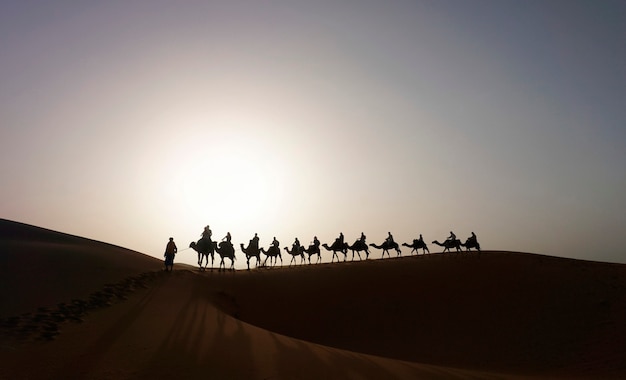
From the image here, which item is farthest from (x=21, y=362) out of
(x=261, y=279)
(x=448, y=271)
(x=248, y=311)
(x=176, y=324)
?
(x=448, y=271)

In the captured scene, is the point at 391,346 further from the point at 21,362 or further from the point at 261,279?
the point at 21,362

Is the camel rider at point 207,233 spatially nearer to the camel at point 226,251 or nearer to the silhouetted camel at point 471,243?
the camel at point 226,251

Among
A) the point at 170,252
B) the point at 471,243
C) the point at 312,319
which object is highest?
the point at 471,243

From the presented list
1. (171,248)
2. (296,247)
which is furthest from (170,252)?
(296,247)

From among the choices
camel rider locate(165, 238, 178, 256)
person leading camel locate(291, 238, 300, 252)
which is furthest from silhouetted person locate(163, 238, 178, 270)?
person leading camel locate(291, 238, 300, 252)

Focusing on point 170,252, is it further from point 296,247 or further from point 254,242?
point 296,247

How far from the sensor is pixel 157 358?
10.5 m

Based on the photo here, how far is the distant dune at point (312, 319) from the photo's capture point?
10773mm

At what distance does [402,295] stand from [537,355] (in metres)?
7.47

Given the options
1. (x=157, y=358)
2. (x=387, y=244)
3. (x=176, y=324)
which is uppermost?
(x=387, y=244)

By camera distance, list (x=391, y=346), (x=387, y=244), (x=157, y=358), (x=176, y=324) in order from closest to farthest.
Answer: (x=157, y=358), (x=176, y=324), (x=391, y=346), (x=387, y=244)

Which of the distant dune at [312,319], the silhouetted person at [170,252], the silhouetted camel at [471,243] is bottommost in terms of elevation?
the distant dune at [312,319]

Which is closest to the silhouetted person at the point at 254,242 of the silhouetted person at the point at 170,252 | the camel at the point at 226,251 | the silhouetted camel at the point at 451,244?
the camel at the point at 226,251

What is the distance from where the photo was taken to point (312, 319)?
826 inches
